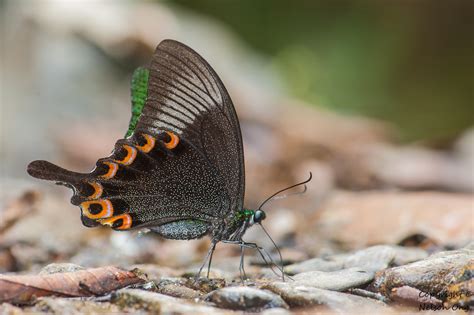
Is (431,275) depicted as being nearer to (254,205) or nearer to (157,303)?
(157,303)

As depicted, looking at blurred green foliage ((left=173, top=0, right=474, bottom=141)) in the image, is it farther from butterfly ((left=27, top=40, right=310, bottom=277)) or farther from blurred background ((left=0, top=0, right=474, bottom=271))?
butterfly ((left=27, top=40, right=310, bottom=277))

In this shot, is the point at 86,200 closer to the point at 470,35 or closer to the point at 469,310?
the point at 469,310

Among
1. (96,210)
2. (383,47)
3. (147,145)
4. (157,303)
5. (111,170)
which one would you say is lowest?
(157,303)

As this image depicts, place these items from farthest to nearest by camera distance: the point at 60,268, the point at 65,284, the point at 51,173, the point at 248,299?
the point at 51,173 < the point at 60,268 < the point at 65,284 < the point at 248,299

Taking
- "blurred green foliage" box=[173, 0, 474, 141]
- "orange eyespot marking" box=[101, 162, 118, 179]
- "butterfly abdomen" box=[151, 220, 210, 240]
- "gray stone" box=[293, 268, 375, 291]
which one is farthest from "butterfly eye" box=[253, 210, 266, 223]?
"blurred green foliage" box=[173, 0, 474, 141]

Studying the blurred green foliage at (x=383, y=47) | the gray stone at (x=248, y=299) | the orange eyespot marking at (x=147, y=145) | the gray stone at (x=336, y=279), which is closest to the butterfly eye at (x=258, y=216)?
the gray stone at (x=336, y=279)

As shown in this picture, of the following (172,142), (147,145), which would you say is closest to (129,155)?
(147,145)
